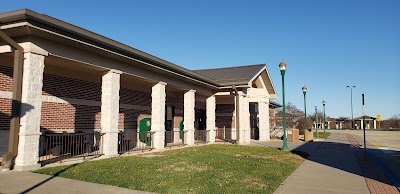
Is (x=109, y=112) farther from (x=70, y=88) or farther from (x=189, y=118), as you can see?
(x=189, y=118)

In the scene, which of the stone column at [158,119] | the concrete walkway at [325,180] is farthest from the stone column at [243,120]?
the concrete walkway at [325,180]

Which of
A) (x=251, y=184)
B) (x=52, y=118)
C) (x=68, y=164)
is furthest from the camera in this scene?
(x=52, y=118)

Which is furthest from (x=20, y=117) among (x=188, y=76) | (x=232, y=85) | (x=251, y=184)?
(x=232, y=85)

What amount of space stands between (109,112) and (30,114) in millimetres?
3411

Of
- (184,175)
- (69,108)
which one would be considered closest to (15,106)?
(184,175)

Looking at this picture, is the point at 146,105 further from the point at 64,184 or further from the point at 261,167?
the point at 64,184

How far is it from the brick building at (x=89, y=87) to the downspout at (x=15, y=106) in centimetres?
18

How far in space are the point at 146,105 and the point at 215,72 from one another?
9327 millimetres

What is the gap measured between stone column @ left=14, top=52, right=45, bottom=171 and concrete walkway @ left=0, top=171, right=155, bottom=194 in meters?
1.05

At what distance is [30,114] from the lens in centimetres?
855

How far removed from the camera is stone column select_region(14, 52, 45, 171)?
27.3ft

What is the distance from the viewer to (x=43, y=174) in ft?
25.0

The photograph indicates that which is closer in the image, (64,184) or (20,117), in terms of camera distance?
(64,184)

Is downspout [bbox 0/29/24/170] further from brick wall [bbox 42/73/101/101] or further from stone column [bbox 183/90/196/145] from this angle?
stone column [bbox 183/90/196/145]
